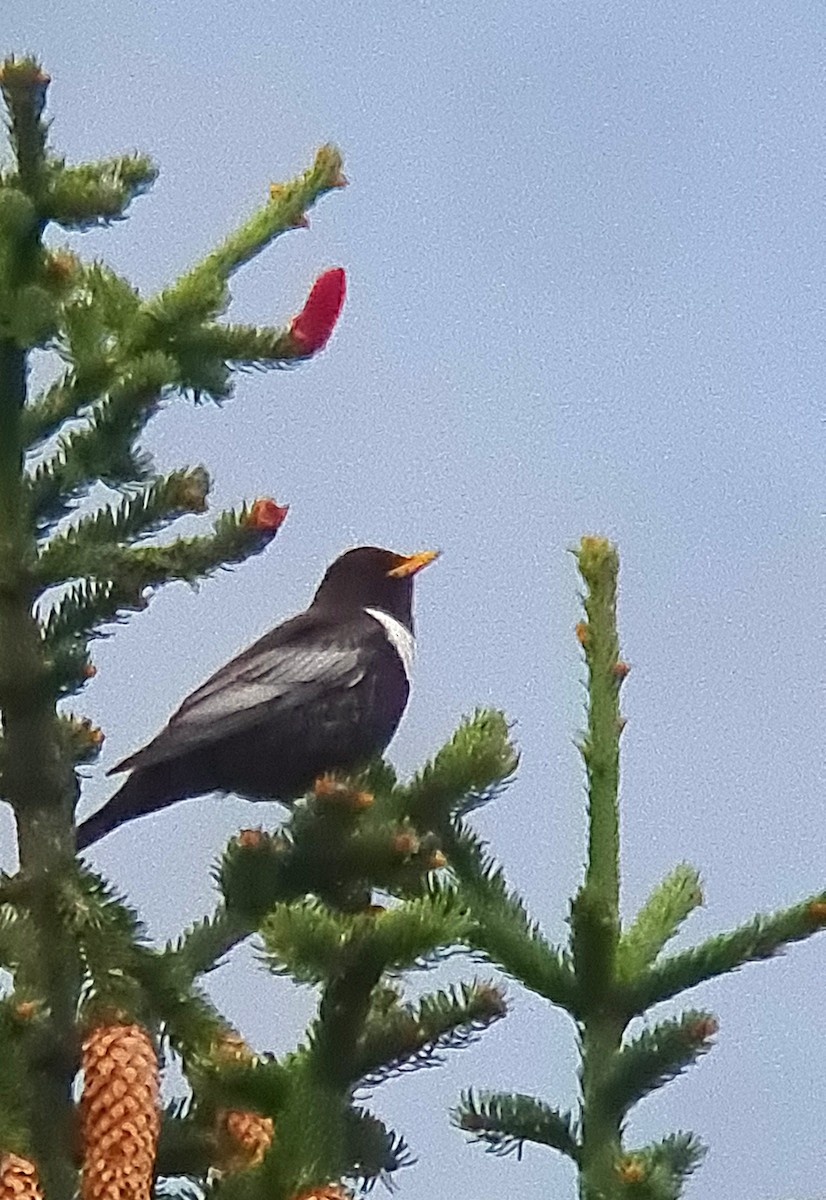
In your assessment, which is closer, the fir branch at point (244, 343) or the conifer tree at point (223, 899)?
the conifer tree at point (223, 899)

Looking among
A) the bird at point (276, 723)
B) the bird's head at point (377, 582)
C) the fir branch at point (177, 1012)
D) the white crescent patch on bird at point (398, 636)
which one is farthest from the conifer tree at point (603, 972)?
the bird's head at point (377, 582)

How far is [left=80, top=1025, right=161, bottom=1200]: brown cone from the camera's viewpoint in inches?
77.8

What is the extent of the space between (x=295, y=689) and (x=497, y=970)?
1.62 metres

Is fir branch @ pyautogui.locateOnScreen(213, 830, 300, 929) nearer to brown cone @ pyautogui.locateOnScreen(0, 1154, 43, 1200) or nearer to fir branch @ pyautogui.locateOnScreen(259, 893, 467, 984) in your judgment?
fir branch @ pyautogui.locateOnScreen(259, 893, 467, 984)

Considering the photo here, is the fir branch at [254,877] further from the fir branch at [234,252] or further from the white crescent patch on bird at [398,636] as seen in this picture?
the white crescent patch on bird at [398,636]

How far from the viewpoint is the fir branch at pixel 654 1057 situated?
8.09 feet

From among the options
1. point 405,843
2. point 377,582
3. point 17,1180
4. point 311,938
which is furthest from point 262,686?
point 17,1180

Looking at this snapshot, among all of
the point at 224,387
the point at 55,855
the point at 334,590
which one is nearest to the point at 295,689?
the point at 334,590

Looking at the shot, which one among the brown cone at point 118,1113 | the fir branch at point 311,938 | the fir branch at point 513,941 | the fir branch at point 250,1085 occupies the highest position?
the fir branch at point 513,941

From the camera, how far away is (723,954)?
101 inches

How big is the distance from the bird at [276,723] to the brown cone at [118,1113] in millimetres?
1758

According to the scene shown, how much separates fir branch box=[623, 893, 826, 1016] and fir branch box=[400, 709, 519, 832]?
1.09ft

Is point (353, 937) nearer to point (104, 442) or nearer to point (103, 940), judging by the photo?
point (103, 940)

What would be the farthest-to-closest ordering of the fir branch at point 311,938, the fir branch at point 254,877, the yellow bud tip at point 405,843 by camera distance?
the fir branch at point 254,877 → the yellow bud tip at point 405,843 → the fir branch at point 311,938
